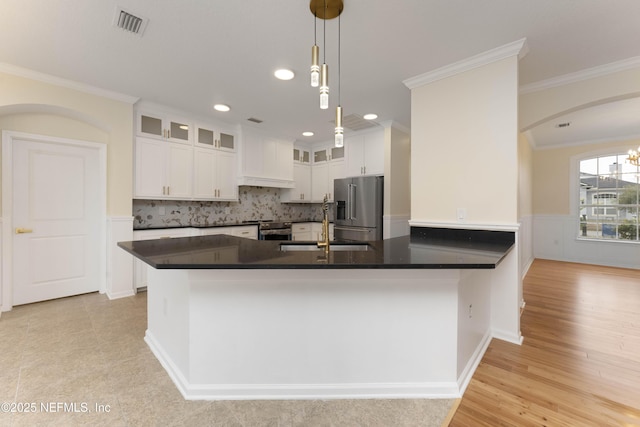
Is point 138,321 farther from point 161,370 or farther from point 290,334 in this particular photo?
point 290,334

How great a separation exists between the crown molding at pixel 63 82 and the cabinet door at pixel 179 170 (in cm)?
77

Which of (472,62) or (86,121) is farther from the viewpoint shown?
(86,121)

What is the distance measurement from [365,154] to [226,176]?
235 centimetres

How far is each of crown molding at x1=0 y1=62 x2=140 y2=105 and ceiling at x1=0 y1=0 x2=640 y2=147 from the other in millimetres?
87

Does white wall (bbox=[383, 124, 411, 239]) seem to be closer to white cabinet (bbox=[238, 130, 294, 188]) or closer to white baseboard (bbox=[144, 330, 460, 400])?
white cabinet (bbox=[238, 130, 294, 188])

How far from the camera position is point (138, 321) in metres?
2.81

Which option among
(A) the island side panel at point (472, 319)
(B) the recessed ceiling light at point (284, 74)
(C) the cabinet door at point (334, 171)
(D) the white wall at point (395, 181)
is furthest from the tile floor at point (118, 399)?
(C) the cabinet door at point (334, 171)

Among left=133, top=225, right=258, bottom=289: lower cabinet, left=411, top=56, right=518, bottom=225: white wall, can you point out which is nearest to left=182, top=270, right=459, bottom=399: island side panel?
left=411, top=56, right=518, bottom=225: white wall

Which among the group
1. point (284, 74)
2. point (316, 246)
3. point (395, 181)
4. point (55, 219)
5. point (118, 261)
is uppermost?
point (284, 74)

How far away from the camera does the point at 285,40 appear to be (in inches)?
90.7

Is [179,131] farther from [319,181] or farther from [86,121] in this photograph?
[319,181]

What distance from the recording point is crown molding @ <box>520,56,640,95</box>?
97.7 inches

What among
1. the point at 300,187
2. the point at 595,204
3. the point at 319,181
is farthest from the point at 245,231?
the point at 595,204

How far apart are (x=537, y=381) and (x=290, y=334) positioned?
1.70 m
